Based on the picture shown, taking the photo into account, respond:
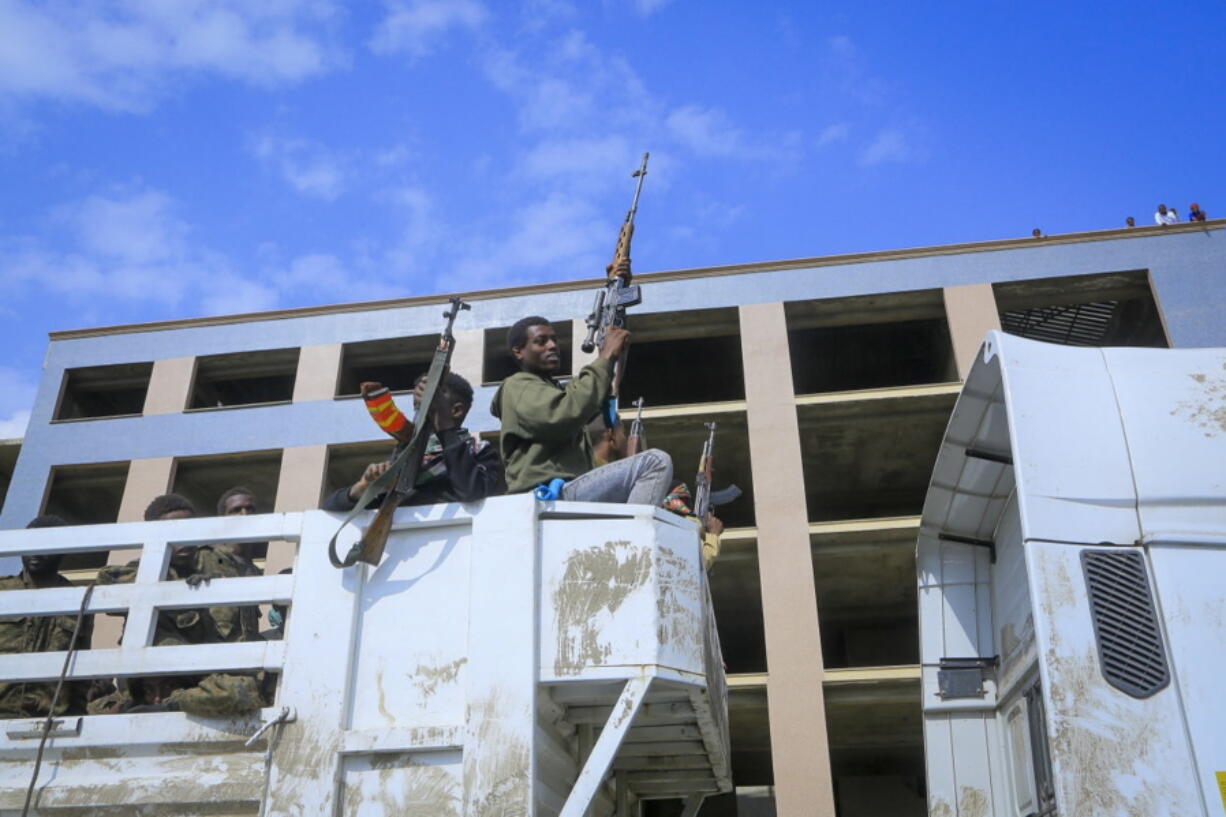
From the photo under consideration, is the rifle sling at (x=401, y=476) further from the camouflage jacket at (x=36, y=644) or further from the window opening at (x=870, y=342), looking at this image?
the window opening at (x=870, y=342)

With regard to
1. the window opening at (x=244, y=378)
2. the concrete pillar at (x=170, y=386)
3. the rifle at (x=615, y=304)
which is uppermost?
the window opening at (x=244, y=378)

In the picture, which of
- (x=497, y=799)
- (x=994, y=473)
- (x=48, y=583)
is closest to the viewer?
(x=497, y=799)

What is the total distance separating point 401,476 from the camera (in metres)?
4.30

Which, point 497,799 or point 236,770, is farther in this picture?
point 236,770

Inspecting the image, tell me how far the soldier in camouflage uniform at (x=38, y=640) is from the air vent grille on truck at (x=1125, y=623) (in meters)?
4.21

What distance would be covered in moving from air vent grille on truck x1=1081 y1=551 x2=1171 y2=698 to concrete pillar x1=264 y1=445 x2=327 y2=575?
61.6ft

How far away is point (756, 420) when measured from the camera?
20922 millimetres

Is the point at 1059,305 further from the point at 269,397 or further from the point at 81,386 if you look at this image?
the point at 81,386

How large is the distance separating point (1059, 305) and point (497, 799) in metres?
21.1

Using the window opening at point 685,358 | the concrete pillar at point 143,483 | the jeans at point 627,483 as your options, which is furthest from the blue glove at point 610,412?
the concrete pillar at point 143,483

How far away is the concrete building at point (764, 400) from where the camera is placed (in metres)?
20.4

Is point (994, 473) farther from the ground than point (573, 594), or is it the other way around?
point (994, 473)

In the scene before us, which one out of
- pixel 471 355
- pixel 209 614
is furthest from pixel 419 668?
pixel 471 355

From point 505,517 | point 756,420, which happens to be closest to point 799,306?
point 756,420
